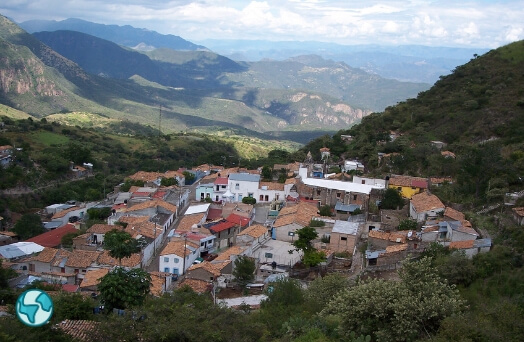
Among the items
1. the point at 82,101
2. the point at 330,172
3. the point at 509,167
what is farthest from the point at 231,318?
the point at 82,101

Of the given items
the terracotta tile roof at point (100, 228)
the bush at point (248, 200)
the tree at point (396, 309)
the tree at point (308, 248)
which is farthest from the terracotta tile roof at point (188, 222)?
the tree at point (396, 309)

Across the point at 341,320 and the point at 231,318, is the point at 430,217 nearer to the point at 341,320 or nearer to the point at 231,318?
the point at 341,320

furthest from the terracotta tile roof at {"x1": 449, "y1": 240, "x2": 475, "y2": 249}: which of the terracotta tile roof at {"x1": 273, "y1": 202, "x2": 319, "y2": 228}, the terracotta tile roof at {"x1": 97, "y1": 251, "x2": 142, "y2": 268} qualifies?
the terracotta tile roof at {"x1": 97, "y1": 251, "x2": 142, "y2": 268}

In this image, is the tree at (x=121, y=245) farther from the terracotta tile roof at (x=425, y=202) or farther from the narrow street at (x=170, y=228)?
the terracotta tile roof at (x=425, y=202)

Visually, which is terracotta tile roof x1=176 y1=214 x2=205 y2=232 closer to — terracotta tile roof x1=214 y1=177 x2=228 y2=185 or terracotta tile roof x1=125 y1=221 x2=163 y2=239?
terracotta tile roof x1=125 y1=221 x2=163 y2=239

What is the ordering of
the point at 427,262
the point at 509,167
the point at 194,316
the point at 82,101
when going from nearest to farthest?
the point at 194,316
the point at 427,262
the point at 509,167
the point at 82,101

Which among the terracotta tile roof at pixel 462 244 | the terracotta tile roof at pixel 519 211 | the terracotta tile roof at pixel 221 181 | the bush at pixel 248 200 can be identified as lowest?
the bush at pixel 248 200

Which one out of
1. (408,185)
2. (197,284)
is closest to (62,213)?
(197,284)
